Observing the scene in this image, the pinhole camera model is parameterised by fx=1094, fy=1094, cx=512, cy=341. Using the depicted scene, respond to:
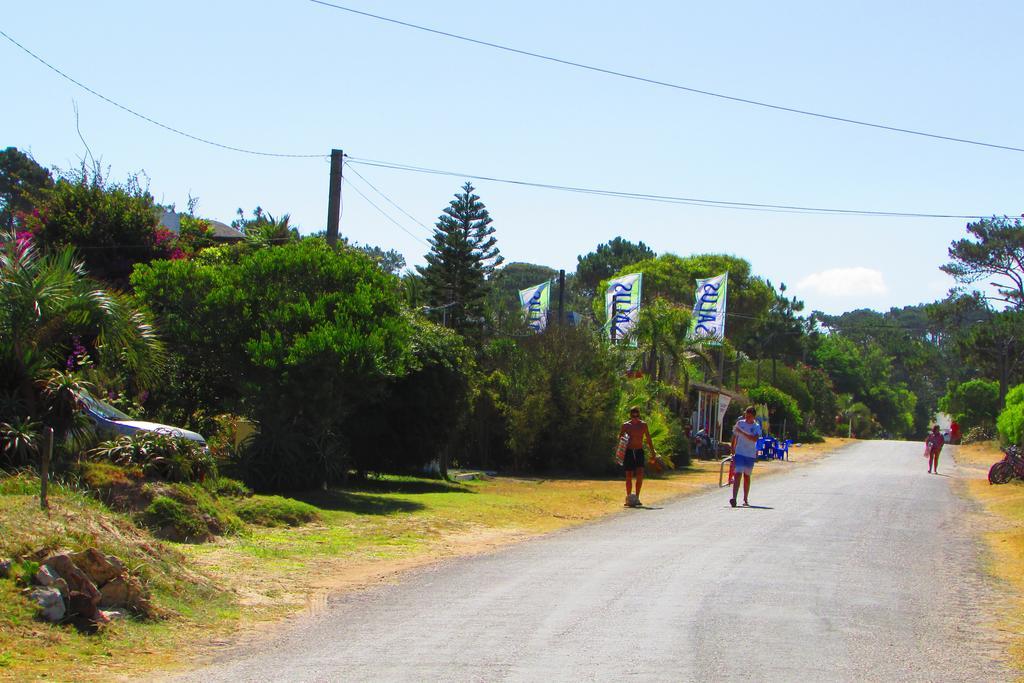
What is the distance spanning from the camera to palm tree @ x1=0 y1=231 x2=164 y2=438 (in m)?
12.9

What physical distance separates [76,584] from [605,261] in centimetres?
7995

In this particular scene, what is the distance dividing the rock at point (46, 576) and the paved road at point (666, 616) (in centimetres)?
148

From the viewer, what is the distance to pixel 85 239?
88.0 ft

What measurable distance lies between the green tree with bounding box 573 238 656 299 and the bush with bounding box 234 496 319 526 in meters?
71.1

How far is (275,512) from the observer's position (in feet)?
46.6

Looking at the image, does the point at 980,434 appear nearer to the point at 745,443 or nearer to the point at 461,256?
the point at 461,256

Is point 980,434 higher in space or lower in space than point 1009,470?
higher

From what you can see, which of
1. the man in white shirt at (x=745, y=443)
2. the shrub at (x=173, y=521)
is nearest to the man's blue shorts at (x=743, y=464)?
Result: the man in white shirt at (x=745, y=443)

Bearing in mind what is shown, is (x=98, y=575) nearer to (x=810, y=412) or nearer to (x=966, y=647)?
(x=966, y=647)

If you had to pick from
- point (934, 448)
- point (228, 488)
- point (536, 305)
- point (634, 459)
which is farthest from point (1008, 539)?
point (536, 305)

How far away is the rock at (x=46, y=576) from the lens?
25.8ft

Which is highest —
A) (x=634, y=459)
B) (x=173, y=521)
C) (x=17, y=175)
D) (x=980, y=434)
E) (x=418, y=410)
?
(x=17, y=175)

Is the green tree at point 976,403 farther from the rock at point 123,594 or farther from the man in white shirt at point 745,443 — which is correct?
the rock at point 123,594

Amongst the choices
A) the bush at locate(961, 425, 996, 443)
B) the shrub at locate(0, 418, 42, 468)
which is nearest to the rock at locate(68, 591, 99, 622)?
the shrub at locate(0, 418, 42, 468)
